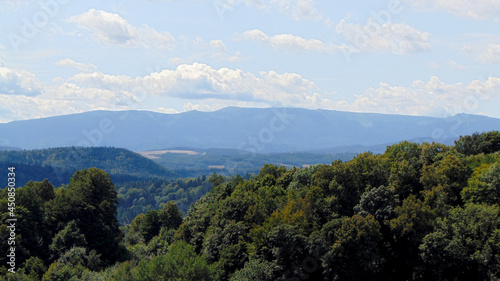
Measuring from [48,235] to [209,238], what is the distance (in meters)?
26.4

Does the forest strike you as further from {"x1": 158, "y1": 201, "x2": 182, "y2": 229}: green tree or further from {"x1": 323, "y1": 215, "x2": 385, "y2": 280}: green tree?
{"x1": 158, "y1": 201, "x2": 182, "y2": 229}: green tree

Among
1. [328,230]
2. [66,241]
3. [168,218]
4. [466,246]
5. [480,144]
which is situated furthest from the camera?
[168,218]

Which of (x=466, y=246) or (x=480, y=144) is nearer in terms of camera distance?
(x=466, y=246)

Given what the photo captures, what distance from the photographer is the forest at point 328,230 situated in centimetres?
5075

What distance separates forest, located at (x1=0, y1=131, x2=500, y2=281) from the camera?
50750 millimetres

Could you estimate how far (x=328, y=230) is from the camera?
56.0 meters

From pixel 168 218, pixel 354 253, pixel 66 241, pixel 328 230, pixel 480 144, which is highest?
pixel 480 144

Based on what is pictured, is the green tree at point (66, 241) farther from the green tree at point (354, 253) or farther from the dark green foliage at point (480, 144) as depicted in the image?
the dark green foliage at point (480, 144)

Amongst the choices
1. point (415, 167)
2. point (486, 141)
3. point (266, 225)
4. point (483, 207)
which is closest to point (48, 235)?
point (266, 225)

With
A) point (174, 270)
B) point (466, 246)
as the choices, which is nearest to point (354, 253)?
point (466, 246)

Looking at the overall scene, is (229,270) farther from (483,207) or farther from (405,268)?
(483,207)

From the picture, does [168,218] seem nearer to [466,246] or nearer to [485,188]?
[466,246]

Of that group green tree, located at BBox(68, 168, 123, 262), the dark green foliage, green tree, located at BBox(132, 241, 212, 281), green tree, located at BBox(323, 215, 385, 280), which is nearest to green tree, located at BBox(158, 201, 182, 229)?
green tree, located at BBox(68, 168, 123, 262)

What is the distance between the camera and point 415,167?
66.1m
